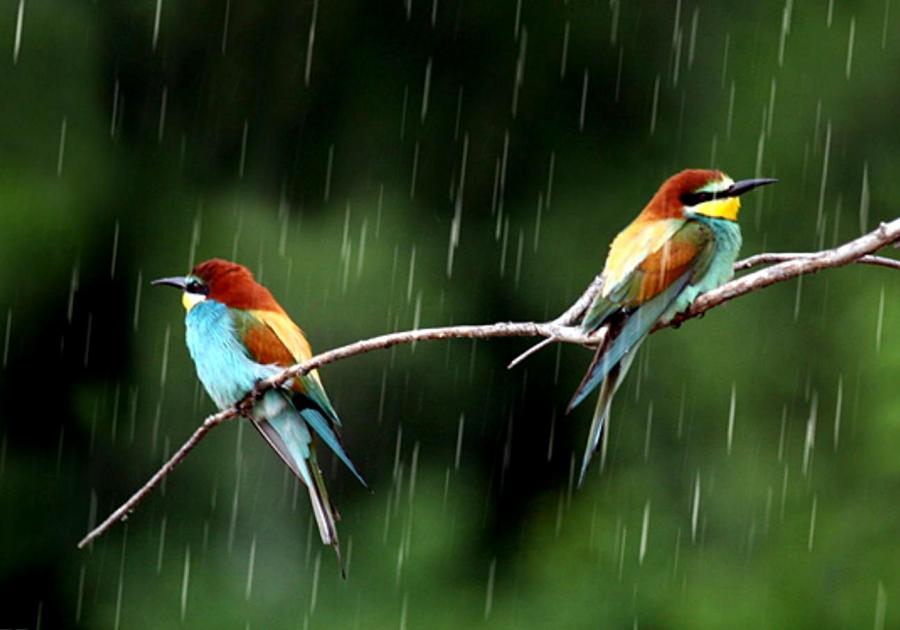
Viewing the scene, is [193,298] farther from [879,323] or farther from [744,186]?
[879,323]

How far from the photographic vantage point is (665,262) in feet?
9.51

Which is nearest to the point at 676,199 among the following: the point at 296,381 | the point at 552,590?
the point at 296,381

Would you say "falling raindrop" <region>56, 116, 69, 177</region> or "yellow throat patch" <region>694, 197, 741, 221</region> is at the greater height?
"falling raindrop" <region>56, 116, 69, 177</region>

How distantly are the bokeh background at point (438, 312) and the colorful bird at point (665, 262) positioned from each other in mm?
4167

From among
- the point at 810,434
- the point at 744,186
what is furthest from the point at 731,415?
the point at 744,186

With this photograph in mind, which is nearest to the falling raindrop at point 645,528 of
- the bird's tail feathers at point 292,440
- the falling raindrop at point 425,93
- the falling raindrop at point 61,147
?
the falling raindrop at point 425,93

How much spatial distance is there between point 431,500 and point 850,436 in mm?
1729

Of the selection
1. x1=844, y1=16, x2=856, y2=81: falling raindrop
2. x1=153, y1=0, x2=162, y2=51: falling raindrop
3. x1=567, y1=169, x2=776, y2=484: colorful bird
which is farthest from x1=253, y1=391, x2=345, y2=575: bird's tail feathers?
x1=844, y1=16, x2=856, y2=81: falling raindrop

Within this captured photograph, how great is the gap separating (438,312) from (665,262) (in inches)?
176

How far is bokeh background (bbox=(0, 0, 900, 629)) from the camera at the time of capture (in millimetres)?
7430

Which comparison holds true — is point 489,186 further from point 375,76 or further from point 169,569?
point 169,569

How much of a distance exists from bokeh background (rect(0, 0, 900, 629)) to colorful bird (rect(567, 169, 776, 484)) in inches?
164

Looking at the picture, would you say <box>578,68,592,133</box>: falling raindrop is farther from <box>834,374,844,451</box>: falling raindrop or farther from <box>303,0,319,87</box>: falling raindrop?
<box>834,374,844,451</box>: falling raindrop

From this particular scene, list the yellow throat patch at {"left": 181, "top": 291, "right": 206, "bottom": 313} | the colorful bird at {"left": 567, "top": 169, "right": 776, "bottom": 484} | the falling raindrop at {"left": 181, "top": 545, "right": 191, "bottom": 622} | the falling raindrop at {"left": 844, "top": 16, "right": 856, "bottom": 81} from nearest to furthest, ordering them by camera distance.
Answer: the colorful bird at {"left": 567, "top": 169, "right": 776, "bottom": 484} < the yellow throat patch at {"left": 181, "top": 291, "right": 206, "bottom": 313} < the falling raindrop at {"left": 181, "top": 545, "right": 191, "bottom": 622} < the falling raindrop at {"left": 844, "top": 16, "right": 856, "bottom": 81}
